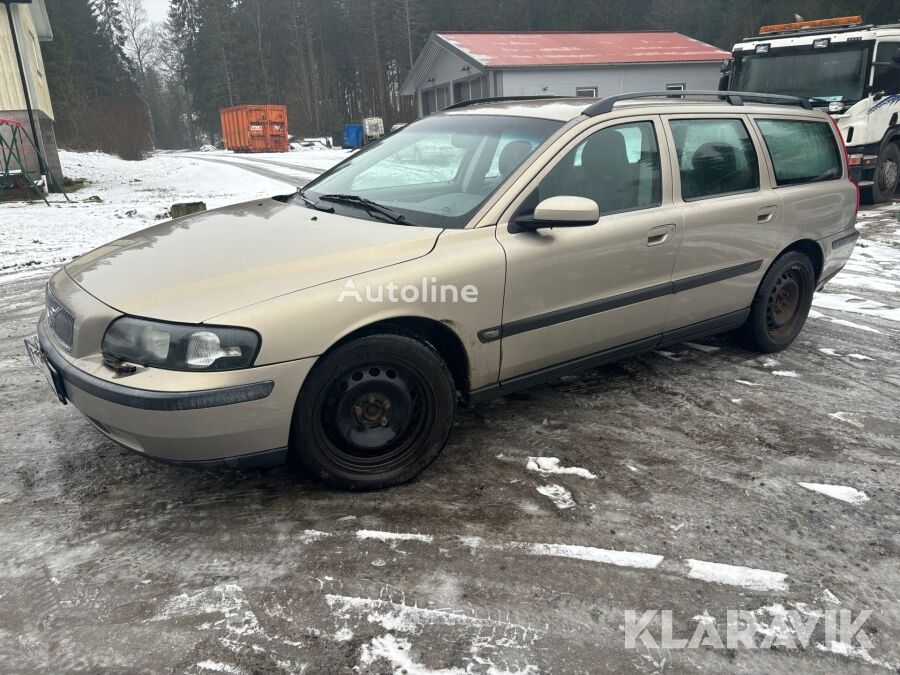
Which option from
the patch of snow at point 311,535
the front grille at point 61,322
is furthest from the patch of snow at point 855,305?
the front grille at point 61,322

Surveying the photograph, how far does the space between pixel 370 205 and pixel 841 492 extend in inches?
101

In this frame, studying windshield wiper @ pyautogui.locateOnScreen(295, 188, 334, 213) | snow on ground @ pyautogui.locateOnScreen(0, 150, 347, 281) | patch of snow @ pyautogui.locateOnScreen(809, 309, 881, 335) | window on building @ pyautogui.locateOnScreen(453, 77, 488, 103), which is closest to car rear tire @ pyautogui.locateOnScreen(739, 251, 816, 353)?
patch of snow @ pyautogui.locateOnScreen(809, 309, 881, 335)

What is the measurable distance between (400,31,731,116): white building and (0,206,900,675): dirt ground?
21.3m

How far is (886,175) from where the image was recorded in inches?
455

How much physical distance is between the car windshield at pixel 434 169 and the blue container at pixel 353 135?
37.1 metres

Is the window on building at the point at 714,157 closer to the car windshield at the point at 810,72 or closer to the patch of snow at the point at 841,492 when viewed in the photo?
the patch of snow at the point at 841,492

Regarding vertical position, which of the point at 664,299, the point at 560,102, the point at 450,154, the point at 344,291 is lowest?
the point at 664,299

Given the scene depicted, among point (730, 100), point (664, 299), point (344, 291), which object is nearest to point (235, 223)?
point (344, 291)

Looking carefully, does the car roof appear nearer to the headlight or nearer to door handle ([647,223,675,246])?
door handle ([647,223,675,246])

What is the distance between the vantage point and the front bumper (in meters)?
2.48

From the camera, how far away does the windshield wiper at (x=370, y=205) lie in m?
3.21

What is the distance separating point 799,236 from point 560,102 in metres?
1.97

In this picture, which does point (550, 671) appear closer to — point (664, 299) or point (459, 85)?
point (664, 299)

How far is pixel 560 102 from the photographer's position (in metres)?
3.79
